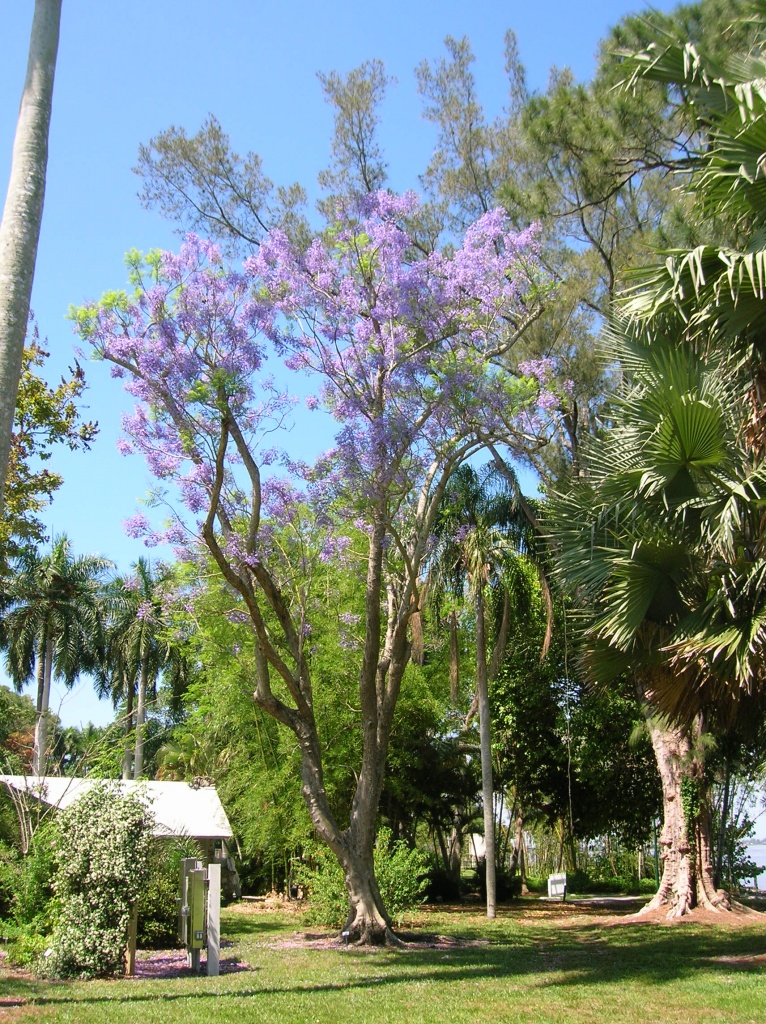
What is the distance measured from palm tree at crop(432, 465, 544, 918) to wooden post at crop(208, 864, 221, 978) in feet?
35.1

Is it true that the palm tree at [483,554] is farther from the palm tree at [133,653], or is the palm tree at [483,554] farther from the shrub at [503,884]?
the palm tree at [133,653]

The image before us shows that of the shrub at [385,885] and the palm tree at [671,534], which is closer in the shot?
the palm tree at [671,534]

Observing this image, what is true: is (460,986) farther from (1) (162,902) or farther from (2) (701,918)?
(2) (701,918)

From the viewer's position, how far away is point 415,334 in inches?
538

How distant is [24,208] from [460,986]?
350 inches

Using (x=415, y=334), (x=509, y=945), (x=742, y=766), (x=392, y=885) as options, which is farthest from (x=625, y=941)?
(x=415, y=334)

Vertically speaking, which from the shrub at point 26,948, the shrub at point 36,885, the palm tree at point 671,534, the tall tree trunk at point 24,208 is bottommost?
the shrub at point 26,948

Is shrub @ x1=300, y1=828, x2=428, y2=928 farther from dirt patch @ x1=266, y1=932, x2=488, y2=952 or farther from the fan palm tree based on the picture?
the fan palm tree

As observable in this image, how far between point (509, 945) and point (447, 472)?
767cm

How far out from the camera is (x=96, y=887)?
11812 millimetres

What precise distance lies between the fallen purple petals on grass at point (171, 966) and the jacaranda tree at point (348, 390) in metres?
1.92

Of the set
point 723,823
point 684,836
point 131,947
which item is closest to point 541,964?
point 131,947

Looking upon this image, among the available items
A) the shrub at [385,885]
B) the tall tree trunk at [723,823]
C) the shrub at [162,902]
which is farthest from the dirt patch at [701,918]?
the shrub at [162,902]

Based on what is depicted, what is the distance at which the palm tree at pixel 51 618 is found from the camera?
133 feet
